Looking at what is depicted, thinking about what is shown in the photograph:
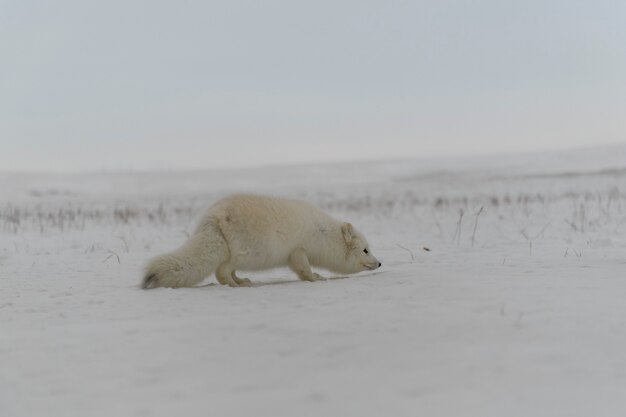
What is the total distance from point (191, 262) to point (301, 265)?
3.80 feet

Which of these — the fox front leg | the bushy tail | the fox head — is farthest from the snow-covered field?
the fox front leg

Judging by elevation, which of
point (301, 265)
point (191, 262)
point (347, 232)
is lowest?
point (301, 265)

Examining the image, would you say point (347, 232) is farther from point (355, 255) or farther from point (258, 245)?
point (258, 245)

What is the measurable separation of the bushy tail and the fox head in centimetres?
147

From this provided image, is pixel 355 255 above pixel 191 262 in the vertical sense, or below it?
below

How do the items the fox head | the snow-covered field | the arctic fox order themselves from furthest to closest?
the fox head
the arctic fox
the snow-covered field

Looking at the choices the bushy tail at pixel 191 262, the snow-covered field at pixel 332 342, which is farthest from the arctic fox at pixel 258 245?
the snow-covered field at pixel 332 342

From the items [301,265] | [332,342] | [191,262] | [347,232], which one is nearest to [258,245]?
[301,265]

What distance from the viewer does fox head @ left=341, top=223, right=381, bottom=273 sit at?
6316mm

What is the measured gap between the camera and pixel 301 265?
584 cm

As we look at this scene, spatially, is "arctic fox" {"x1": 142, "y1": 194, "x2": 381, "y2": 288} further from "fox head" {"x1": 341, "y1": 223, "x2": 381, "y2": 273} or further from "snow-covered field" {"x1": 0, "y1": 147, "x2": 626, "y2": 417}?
"snow-covered field" {"x1": 0, "y1": 147, "x2": 626, "y2": 417}

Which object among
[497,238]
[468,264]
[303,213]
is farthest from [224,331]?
[497,238]

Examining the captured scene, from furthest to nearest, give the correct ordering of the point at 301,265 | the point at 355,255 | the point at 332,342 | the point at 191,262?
the point at 355,255
the point at 301,265
the point at 191,262
the point at 332,342

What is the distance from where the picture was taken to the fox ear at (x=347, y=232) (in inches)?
249
